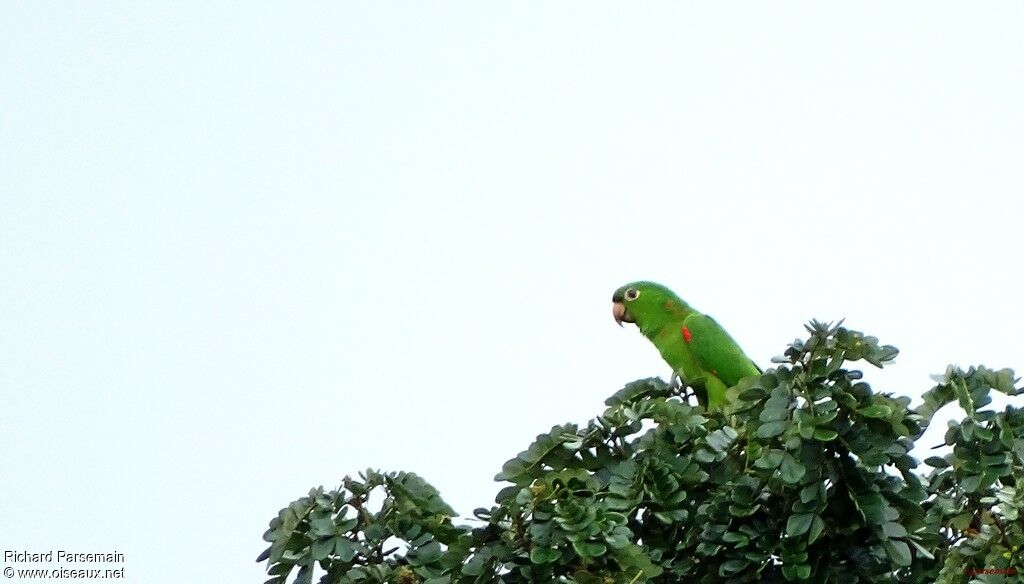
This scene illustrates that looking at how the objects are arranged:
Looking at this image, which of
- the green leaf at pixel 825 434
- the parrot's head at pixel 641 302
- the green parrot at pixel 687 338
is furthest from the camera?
the parrot's head at pixel 641 302

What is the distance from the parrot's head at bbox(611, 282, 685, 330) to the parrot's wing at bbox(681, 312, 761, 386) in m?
0.29

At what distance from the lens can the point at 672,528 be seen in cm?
361

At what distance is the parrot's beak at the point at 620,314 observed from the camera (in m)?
7.09

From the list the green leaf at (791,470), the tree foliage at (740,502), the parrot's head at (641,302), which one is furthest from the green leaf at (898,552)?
the parrot's head at (641,302)

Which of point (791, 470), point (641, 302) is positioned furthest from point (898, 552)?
point (641, 302)

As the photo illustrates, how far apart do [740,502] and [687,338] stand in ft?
10.7

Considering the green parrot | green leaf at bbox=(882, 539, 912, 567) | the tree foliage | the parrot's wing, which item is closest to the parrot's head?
the green parrot

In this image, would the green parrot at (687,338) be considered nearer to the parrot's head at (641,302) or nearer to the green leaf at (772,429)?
the parrot's head at (641,302)

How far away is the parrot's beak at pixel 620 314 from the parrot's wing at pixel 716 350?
519 mm

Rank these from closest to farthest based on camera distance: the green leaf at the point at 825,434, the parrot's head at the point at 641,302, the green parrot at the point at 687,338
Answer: the green leaf at the point at 825,434 → the green parrot at the point at 687,338 → the parrot's head at the point at 641,302

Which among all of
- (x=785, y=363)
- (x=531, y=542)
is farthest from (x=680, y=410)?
(x=531, y=542)

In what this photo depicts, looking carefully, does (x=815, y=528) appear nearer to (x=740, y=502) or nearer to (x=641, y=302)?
(x=740, y=502)

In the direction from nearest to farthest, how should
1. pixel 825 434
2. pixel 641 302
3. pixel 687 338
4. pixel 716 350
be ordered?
pixel 825 434 → pixel 716 350 → pixel 687 338 → pixel 641 302

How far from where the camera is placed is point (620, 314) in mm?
7113
